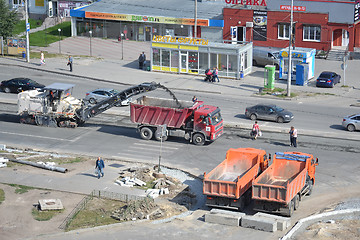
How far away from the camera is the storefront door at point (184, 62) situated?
63.9m

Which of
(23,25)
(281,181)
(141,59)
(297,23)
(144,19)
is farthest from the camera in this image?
(23,25)

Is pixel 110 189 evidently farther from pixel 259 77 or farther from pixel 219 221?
pixel 259 77

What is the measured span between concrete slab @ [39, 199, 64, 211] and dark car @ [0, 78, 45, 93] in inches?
993

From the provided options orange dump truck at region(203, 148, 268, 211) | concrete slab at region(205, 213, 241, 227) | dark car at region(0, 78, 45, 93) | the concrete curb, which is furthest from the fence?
dark car at region(0, 78, 45, 93)

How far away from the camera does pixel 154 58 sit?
65438 mm

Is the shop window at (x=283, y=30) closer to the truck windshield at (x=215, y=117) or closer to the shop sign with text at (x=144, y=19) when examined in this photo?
the shop sign with text at (x=144, y=19)

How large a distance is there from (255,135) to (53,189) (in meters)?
15.6

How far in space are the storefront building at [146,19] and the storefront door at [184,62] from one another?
1040cm

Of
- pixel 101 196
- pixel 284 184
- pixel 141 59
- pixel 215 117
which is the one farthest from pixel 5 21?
pixel 284 184

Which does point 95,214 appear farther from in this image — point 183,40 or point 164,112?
point 183,40

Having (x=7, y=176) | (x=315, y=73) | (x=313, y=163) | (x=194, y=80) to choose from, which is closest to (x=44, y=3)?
(x=194, y=80)

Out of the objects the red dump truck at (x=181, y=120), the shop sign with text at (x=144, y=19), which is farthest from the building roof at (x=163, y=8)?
the red dump truck at (x=181, y=120)

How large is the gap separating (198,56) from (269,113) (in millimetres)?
17436

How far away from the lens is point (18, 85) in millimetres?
55281
